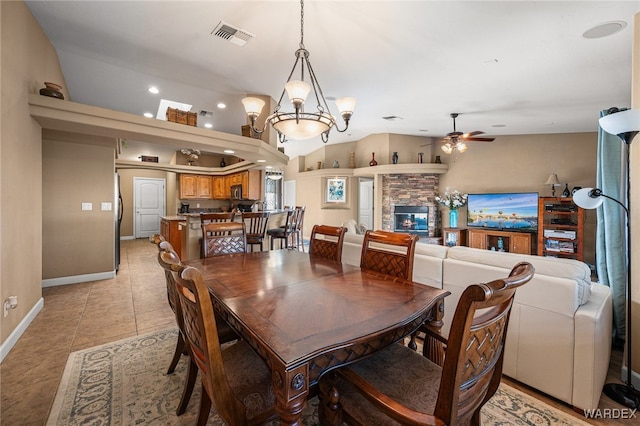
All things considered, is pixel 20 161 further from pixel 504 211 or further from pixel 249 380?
pixel 504 211

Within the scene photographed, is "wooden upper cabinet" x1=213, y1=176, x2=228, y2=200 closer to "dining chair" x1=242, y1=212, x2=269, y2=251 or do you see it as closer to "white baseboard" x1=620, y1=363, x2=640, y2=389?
"dining chair" x1=242, y1=212, x2=269, y2=251

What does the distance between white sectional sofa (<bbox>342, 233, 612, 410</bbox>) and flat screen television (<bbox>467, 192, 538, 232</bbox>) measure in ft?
15.2

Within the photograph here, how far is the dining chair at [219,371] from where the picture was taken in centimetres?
95

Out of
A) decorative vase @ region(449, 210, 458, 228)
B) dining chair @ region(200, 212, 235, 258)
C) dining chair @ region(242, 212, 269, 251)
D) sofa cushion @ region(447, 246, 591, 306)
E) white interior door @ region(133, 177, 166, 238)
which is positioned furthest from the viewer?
white interior door @ region(133, 177, 166, 238)

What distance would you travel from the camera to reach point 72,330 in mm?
2623

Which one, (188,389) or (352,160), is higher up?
(352,160)

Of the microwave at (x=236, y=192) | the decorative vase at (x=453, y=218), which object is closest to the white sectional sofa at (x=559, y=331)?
the decorative vase at (x=453, y=218)

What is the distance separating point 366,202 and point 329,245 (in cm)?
679

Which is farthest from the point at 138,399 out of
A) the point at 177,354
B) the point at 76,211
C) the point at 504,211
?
the point at 504,211

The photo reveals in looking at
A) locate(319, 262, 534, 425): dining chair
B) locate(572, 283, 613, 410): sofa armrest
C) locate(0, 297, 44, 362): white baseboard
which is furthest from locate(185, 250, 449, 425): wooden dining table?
locate(0, 297, 44, 362): white baseboard

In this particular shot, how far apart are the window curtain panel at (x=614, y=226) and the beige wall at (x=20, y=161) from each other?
5.14 m

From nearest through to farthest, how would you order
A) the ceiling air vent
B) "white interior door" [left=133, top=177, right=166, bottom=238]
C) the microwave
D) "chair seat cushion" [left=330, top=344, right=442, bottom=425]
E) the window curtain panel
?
"chair seat cushion" [left=330, top=344, right=442, bottom=425] < the window curtain panel < the ceiling air vent < the microwave < "white interior door" [left=133, top=177, right=166, bottom=238]

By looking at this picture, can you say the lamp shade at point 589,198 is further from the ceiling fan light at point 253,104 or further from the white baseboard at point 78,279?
the white baseboard at point 78,279

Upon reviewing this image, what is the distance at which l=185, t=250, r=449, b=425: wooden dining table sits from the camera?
93 centimetres
